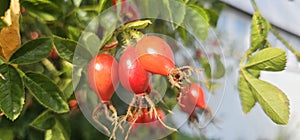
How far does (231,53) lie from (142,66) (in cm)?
130

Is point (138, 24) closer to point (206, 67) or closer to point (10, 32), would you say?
point (10, 32)

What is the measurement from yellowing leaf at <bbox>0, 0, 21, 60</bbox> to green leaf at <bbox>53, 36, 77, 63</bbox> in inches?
1.6

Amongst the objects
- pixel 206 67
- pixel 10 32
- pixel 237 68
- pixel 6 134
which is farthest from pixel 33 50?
pixel 237 68

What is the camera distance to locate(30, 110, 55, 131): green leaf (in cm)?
54

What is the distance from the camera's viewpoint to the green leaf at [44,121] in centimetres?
54

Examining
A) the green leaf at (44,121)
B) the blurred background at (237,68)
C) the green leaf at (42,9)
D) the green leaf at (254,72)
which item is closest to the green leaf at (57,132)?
the green leaf at (44,121)

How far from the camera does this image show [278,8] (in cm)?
164

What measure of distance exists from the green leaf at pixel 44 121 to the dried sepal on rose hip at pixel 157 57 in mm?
153

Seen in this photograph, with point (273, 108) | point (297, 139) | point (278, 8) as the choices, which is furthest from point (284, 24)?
point (273, 108)

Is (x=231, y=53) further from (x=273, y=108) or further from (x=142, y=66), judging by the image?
(x=142, y=66)

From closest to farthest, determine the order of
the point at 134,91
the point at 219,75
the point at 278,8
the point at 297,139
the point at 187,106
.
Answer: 1. the point at 134,91
2. the point at 187,106
3. the point at 219,75
4. the point at 278,8
5. the point at 297,139

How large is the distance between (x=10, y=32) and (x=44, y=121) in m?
0.11

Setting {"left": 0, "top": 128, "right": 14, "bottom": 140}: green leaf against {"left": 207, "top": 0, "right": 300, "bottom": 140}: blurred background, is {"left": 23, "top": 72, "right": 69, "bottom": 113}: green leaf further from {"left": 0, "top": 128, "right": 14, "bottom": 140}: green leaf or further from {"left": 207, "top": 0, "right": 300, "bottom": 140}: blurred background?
{"left": 207, "top": 0, "right": 300, "bottom": 140}: blurred background

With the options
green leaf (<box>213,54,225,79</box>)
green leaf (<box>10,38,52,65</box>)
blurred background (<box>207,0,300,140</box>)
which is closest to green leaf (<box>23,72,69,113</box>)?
green leaf (<box>10,38,52,65</box>)
